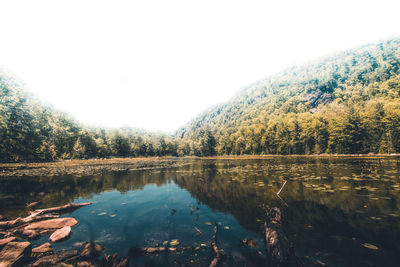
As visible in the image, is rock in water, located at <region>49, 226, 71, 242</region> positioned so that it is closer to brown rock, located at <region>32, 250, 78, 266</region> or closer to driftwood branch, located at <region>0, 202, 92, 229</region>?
brown rock, located at <region>32, 250, 78, 266</region>

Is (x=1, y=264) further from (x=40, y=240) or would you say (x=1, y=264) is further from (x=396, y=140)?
(x=396, y=140)

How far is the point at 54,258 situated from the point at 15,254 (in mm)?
1246

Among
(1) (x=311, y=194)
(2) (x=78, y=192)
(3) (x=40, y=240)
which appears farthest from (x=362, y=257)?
(2) (x=78, y=192)

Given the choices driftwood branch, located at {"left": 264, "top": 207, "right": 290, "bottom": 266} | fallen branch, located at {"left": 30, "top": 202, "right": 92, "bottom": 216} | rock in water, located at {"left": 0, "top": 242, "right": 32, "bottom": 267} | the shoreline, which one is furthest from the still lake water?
the shoreline

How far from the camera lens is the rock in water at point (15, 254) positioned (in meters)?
5.71

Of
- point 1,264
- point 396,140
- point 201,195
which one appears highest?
point 396,140

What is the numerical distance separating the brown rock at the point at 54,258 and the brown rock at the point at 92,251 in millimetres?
356

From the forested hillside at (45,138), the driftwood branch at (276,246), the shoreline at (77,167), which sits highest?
the forested hillside at (45,138)

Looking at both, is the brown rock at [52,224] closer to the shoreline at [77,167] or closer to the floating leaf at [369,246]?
the floating leaf at [369,246]

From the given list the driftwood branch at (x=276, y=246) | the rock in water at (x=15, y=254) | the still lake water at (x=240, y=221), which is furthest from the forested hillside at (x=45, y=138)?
the driftwood branch at (x=276, y=246)

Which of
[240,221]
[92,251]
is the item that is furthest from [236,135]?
[92,251]

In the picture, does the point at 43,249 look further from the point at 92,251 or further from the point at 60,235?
the point at 92,251

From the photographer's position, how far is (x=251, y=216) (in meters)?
10.8

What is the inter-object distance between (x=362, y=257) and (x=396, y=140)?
9368 centimetres
